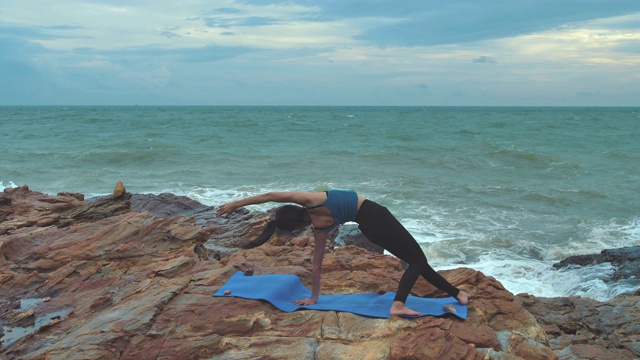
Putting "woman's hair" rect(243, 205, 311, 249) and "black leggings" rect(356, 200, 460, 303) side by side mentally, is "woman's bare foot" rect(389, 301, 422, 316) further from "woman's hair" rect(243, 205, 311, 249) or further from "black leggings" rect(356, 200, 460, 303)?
"woman's hair" rect(243, 205, 311, 249)

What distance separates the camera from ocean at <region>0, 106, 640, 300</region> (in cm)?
1422

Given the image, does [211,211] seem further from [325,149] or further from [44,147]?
[44,147]

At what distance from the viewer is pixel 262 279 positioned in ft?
21.7

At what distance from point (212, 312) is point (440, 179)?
2109cm

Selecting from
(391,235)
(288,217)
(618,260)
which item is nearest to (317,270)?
(288,217)

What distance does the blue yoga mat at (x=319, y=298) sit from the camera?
5879 millimetres

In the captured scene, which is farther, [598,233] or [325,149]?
[325,149]

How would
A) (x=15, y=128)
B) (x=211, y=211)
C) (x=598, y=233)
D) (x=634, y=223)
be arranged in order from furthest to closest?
(x=15, y=128)
(x=634, y=223)
(x=598, y=233)
(x=211, y=211)

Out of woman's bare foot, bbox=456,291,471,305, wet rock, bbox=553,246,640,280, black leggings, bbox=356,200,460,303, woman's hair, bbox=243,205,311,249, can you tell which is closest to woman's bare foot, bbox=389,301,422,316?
black leggings, bbox=356,200,460,303

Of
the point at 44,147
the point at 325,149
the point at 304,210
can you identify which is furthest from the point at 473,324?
the point at 44,147

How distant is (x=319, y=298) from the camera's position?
6316 millimetres

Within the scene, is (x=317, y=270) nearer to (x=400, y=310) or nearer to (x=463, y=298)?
(x=400, y=310)

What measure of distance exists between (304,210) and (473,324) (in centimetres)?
208

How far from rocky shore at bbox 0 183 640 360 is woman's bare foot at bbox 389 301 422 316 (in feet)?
0.23
